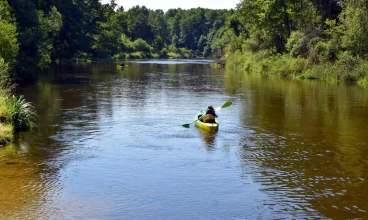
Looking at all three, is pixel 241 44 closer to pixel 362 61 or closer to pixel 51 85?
pixel 362 61

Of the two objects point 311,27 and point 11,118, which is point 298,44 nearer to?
point 311,27

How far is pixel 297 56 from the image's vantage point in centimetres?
5847

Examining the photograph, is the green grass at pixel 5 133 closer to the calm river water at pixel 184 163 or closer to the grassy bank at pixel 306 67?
the calm river water at pixel 184 163

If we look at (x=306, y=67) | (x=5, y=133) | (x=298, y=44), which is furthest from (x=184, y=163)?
(x=298, y=44)

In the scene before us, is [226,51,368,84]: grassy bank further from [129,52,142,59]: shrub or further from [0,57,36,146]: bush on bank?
[129,52,142,59]: shrub

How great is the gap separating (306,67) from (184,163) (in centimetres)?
4084

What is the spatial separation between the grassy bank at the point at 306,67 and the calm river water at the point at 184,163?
1609 cm

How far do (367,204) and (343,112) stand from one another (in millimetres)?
16929

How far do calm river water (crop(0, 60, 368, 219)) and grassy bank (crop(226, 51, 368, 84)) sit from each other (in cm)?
1609

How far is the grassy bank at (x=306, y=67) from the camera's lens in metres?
47.2

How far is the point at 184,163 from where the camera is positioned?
17.7 metres

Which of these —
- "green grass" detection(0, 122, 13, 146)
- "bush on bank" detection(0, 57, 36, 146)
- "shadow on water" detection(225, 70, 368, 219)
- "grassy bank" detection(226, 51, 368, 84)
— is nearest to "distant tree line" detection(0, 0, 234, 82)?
"bush on bank" detection(0, 57, 36, 146)

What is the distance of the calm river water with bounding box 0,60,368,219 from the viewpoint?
1317cm

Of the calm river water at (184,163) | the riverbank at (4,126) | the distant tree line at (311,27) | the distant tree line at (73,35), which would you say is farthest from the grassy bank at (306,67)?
the riverbank at (4,126)
